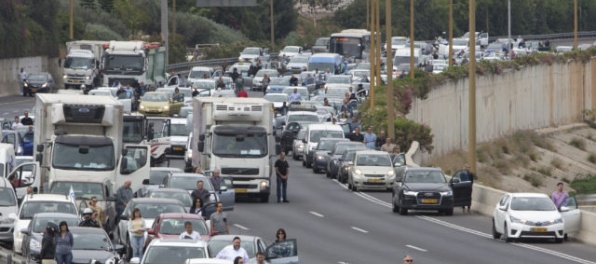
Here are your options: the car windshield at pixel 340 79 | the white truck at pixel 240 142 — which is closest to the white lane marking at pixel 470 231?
the white truck at pixel 240 142

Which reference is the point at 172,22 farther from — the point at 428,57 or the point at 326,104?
the point at 326,104

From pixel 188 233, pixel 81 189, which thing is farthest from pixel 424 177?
pixel 188 233

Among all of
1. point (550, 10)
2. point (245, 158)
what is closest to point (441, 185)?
point (245, 158)

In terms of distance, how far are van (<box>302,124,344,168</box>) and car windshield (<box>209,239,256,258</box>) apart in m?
32.9

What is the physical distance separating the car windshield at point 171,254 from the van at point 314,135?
34142mm

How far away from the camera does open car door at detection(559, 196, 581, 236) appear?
41.0m

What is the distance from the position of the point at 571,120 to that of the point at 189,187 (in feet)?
260

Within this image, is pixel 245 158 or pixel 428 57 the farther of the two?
pixel 428 57

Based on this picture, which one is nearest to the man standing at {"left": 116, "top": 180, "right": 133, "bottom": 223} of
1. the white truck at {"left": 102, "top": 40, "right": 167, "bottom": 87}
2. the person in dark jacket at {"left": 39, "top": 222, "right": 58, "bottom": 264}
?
the person in dark jacket at {"left": 39, "top": 222, "right": 58, "bottom": 264}

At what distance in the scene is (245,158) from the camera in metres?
48.8

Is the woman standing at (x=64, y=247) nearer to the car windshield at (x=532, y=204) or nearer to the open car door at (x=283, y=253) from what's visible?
the open car door at (x=283, y=253)

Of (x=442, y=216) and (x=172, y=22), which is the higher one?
(x=172, y=22)

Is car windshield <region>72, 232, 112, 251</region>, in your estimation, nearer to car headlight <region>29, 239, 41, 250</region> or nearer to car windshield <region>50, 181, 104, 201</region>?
car headlight <region>29, 239, 41, 250</region>

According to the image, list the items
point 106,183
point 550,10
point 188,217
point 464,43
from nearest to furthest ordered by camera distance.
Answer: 1. point 188,217
2. point 106,183
3. point 464,43
4. point 550,10
